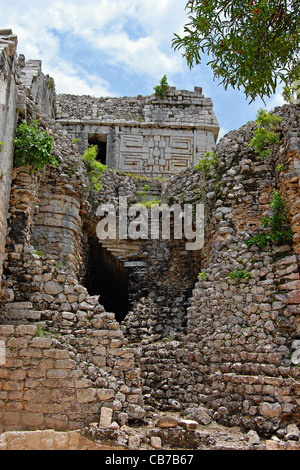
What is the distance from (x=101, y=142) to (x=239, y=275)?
10.3 metres

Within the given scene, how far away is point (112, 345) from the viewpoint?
298 inches

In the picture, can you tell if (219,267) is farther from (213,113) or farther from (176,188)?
(213,113)

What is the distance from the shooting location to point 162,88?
59.4 feet

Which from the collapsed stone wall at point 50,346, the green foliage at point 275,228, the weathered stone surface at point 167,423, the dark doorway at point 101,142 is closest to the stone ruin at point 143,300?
the collapsed stone wall at point 50,346

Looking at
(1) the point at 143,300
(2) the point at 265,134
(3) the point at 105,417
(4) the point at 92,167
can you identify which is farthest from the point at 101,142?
(3) the point at 105,417

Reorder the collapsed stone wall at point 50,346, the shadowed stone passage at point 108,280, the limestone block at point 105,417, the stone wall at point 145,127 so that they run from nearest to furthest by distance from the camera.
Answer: the limestone block at point 105,417 → the collapsed stone wall at point 50,346 → the shadowed stone passage at point 108,280 → the stone wall at point 145,127

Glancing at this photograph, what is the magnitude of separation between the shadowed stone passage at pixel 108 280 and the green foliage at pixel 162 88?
8357mm

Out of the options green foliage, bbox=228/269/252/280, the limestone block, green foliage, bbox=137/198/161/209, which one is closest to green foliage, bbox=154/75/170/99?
green foliage, bbox=137/198/161/209

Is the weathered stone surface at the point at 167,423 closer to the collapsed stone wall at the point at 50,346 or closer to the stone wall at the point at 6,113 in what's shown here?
the collapsed stone wall at the point at 50,346

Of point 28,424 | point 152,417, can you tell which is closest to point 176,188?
point 152,417

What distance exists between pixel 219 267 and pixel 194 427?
3.18 metres

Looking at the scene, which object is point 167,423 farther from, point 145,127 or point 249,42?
point 145,127

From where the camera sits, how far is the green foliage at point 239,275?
345 inches

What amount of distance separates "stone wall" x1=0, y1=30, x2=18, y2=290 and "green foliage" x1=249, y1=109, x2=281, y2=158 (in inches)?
187
